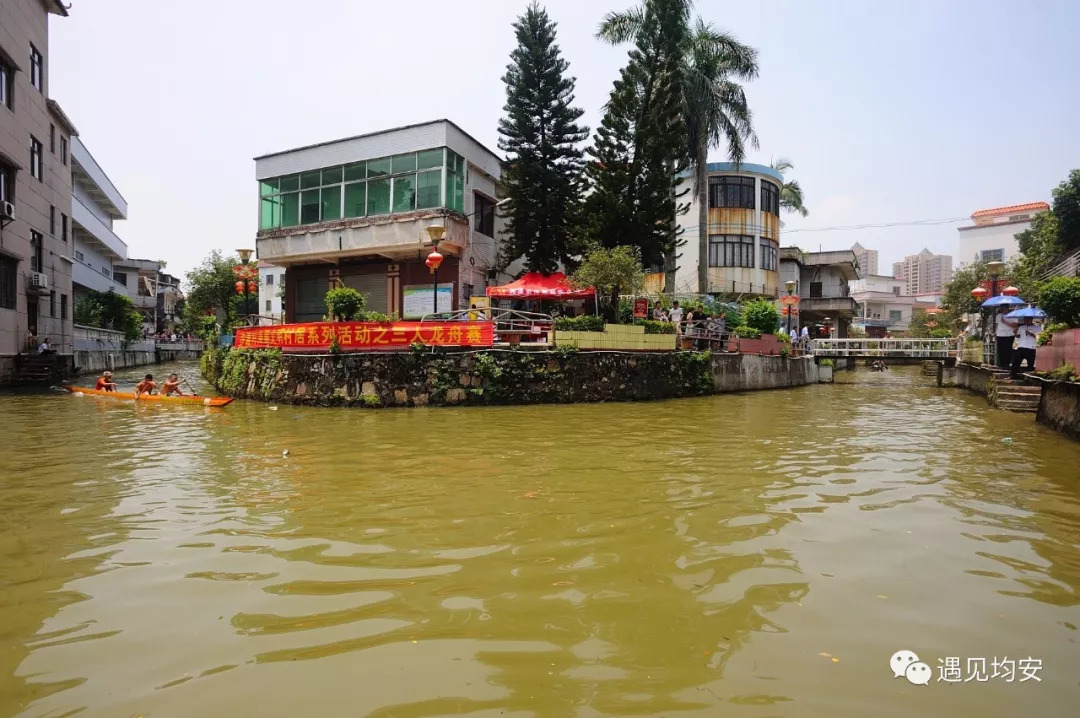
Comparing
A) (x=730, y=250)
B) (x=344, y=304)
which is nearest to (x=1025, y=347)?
(x=344, y=304)

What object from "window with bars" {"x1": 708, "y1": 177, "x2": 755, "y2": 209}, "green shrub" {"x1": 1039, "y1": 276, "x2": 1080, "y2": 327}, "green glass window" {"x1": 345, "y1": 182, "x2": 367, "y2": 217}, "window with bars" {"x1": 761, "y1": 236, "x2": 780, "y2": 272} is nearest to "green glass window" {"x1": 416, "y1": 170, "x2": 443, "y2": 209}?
"green glass window" {"x1": 345, "y1": 182, "x2": 367, "y2": 217}

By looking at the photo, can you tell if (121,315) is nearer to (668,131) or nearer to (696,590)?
(668,131)

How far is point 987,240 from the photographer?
2254 inches

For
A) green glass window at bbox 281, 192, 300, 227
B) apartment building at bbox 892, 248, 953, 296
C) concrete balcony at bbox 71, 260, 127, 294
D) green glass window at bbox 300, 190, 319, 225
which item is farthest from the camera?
apartment building at bbox 892, 248, 953, 296

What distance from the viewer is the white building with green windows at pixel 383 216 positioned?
70.2ft

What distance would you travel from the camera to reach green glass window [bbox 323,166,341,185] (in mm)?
23016

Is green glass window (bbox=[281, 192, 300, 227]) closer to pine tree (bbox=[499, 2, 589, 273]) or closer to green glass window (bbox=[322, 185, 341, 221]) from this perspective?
green glass window (bbox=[322, 185, 341, 221])

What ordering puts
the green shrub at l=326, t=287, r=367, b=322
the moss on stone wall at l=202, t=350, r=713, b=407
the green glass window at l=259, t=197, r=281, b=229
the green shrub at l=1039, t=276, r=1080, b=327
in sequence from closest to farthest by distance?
the green shrub at l=1039, t=276, r=1080, b=327
the moss on stone wall at l=202, t=350, r=713, b=407
the green shrub at l=326, t=287, r=367, b=322
the green glass window at l=259, t=197, r=281, b=229

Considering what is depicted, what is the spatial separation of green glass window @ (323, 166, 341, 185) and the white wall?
54986 mm

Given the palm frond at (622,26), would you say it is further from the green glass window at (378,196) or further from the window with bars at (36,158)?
the window with bars at (36,158)

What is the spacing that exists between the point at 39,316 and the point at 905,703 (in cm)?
2933

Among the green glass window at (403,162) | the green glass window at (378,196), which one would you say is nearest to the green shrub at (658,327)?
the green glass window at (403,162)

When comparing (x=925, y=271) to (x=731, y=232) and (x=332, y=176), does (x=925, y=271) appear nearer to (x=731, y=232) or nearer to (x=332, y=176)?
(x=731, y=232)

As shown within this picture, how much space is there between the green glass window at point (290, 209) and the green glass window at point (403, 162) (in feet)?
15.0
